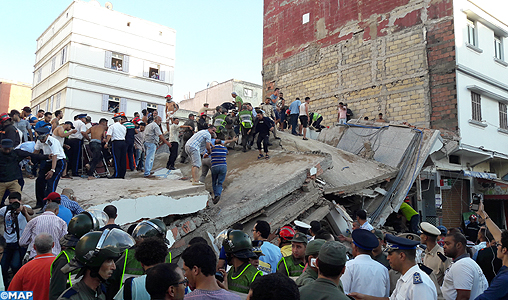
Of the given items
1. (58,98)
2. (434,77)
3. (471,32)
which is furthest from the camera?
(58,98)

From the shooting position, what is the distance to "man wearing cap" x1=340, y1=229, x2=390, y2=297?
3.42m

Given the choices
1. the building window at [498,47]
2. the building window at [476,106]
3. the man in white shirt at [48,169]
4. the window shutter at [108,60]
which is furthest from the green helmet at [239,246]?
the window shutter at [108,60]

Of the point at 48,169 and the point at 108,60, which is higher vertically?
the point at 108,60

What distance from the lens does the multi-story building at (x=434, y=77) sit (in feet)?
48.6

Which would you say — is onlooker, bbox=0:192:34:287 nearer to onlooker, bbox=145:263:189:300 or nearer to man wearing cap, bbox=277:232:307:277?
man wearing cap, bbox=277:232:307:277

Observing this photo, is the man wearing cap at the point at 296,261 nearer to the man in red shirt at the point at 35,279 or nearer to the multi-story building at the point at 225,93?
the man in red shirt at the point at 35,279

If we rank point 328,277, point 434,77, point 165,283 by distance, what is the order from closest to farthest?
point 165,283 < point 328,277 < point 434,77

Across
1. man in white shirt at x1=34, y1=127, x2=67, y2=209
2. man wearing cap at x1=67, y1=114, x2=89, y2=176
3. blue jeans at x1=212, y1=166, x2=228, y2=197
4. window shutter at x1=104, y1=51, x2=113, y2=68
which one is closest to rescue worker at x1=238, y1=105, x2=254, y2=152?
blue jeans at x1=212, y1=166, x2=228, y2=197

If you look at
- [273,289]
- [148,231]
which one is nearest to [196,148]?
[148,231]

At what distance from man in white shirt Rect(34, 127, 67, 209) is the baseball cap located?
549 centimetres

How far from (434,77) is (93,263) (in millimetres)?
15645

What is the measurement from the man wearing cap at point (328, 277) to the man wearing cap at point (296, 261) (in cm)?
121

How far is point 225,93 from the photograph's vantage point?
36531 millimetres

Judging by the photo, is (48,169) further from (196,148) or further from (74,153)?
(196,148)
